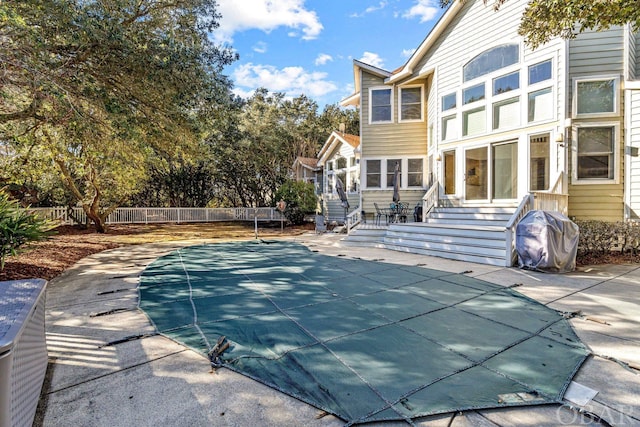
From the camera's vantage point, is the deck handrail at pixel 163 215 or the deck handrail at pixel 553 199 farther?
the deck handrail at pixel 163 215

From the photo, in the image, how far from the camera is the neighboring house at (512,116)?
7547mm

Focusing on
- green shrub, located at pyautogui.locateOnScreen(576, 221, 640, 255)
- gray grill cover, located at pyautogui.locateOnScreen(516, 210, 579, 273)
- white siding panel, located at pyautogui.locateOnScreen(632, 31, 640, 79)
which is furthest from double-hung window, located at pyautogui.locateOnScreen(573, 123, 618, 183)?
gray grill cover, located at pyautogui.locateOnScreen(516, 210, 579, 273)

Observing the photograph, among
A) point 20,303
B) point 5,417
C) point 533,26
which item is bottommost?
point 5,417

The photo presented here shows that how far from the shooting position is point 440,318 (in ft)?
11.4

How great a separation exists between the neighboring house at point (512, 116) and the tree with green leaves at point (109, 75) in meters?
7.12

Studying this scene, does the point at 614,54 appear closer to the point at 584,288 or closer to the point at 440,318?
the point at 584,288

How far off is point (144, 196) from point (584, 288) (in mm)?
21788

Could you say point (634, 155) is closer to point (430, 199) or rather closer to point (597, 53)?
point (597, 53)

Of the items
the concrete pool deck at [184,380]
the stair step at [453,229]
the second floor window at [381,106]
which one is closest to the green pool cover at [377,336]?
the concrete pool deck at [184,380]

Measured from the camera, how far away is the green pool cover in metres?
2.09

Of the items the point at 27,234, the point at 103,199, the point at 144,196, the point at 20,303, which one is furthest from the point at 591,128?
the point at 144,196

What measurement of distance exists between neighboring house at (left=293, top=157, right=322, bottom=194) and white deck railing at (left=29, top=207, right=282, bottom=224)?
3.33m

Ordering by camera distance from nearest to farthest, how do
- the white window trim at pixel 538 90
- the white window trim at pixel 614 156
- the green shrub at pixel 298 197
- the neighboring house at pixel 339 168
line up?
the white window trim at pixel 614 156
the white window trim at pixel 538 90
the neighboring house at pixel 339 168
the green shrub at pixel 298 197

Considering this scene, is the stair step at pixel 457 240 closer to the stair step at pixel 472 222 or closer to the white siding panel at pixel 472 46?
the stair step at pixel 472 222
